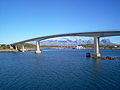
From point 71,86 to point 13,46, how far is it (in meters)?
139

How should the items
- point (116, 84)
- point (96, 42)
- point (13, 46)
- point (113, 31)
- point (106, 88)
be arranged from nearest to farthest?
point (106, 88)
point (116, 84)
point (113, 31)
point (96, 42)
point (13, 46)

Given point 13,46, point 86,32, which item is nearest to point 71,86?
point 86,32

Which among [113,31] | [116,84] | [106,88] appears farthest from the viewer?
[113,31]

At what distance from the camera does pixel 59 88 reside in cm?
1758

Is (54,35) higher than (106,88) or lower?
higher

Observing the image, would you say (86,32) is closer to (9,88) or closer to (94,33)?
(94,33)

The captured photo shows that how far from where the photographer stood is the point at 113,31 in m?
57.0

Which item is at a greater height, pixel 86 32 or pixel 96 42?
pixel 86 32

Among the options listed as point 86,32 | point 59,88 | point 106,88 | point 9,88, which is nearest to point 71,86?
point 59,88

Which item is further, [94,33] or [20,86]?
[94,33]

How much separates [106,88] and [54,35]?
2972 inches

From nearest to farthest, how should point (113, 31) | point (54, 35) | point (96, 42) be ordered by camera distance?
point (113, 31), point (96, 42), point (54, 35)

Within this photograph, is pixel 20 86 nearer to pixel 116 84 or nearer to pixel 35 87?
pixel 35 87

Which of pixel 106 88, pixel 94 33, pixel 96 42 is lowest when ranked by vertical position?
pixel 106 88
